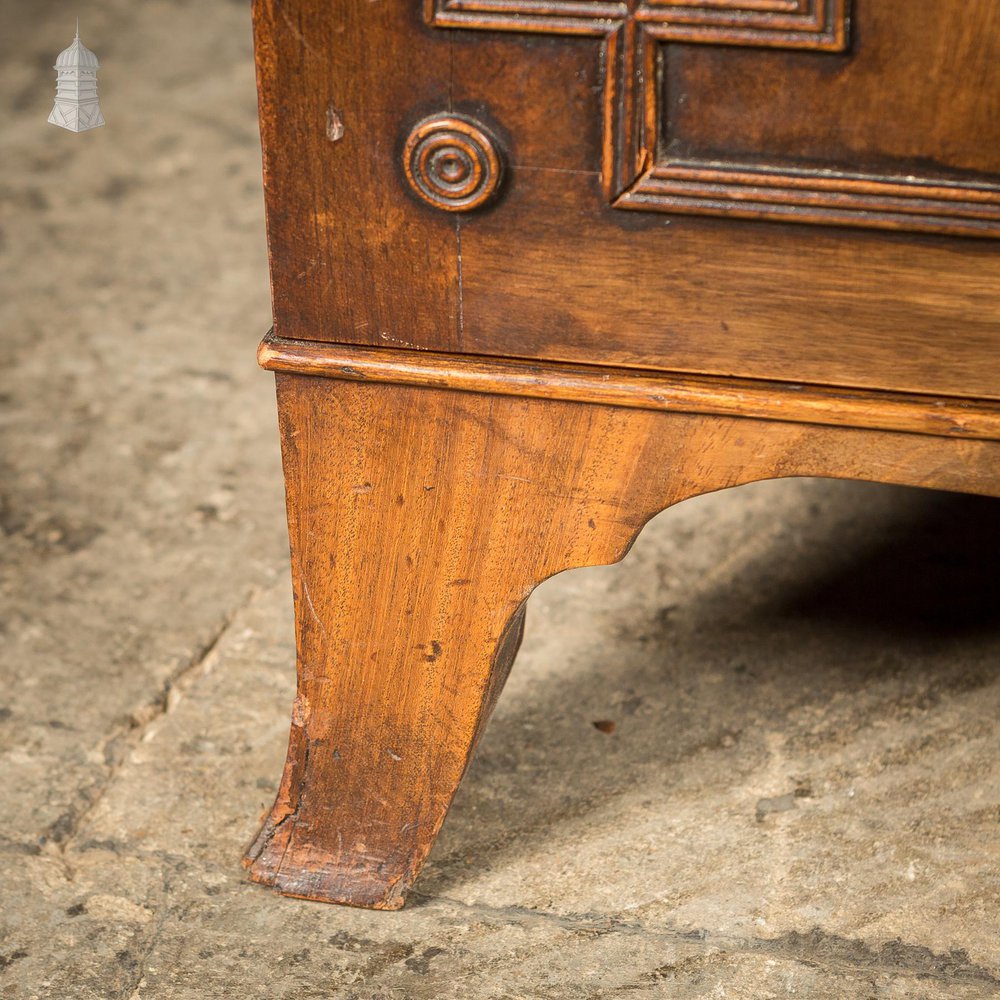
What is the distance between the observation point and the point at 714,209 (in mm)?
885

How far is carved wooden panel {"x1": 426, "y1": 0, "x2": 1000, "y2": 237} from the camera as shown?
2.71 feet

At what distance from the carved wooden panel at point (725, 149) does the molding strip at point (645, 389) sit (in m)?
0.13

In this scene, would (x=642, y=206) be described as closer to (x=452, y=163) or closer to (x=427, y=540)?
(x=452, y=163)

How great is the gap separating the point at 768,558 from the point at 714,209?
949 millimetres

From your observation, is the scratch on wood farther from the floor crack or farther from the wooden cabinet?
the floor crack

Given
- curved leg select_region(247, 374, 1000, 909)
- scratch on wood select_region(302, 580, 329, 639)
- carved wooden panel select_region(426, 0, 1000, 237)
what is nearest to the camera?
carved wooden panel select_region(426, 0, 1000, 237)

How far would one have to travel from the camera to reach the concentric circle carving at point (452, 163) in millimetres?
892

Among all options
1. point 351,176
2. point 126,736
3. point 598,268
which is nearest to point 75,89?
point 351,176

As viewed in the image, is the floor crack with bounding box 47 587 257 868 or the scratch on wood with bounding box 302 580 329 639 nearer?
the scratch on wood with bounding box 302 580 329 639

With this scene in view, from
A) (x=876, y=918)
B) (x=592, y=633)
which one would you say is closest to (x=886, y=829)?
(x=876, y=918)

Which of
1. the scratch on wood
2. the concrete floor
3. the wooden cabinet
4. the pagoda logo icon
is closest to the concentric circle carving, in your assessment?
the wooden cabinet

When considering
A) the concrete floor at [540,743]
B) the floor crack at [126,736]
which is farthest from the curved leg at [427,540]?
the floor crack at [126,736]

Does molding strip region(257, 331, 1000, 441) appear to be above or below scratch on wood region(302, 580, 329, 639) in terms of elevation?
above

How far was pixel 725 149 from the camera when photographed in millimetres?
869
